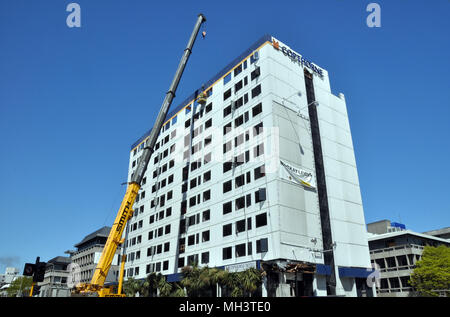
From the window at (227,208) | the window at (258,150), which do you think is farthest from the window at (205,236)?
the window at (258,150)

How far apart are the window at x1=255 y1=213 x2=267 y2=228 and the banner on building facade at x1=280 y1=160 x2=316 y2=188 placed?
18.9ft

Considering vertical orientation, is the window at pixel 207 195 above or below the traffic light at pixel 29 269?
above

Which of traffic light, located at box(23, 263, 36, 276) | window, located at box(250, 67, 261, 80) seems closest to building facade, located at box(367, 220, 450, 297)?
window, located at box(250, 67, 261, 80)

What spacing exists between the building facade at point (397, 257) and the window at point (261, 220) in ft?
147

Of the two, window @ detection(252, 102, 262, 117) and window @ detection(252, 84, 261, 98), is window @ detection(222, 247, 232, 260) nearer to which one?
window @ detection(252, 102, 262, 117)

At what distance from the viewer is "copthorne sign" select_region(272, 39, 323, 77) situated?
175 ft

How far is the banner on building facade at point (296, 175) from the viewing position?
4403cm

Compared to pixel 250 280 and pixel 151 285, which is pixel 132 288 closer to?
pixel 151 285

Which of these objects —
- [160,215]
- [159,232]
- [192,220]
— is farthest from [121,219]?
[160,215]

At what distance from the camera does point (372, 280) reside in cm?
4869

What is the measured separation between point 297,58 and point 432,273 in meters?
47.3

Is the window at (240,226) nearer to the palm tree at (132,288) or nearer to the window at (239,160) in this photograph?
the window at (239,160)
